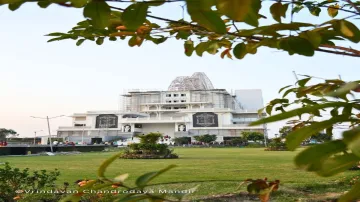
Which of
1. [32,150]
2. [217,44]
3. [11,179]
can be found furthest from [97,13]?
[32,150]

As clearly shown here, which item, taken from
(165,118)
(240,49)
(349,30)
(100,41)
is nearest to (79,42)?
(100,41)

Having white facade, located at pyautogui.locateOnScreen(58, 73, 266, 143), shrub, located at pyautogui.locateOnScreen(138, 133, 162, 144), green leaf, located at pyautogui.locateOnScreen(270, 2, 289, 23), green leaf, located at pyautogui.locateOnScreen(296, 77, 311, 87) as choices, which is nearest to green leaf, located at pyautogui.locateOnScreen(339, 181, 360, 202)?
green leaf, located at pyautogui.locateOnScreen(270, 2, 289, 23)

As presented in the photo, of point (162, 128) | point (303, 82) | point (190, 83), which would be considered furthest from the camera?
point (190, 83)

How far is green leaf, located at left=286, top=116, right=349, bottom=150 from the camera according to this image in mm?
262

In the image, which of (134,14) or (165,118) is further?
(165,118)

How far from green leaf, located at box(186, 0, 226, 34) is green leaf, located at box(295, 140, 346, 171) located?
0.16 meters

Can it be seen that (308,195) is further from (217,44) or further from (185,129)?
(185,129)

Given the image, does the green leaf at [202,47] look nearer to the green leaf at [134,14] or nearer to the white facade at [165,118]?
the green leaf at [134,14]

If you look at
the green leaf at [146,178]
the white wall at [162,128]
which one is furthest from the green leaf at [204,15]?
the white wall at [162,128]

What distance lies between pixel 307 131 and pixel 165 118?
42.8 metres

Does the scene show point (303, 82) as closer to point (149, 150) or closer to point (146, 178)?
point (146, 178)

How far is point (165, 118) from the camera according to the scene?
42.9 metres

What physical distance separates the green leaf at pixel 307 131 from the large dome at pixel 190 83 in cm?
5395

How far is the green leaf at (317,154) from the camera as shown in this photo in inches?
9.3
